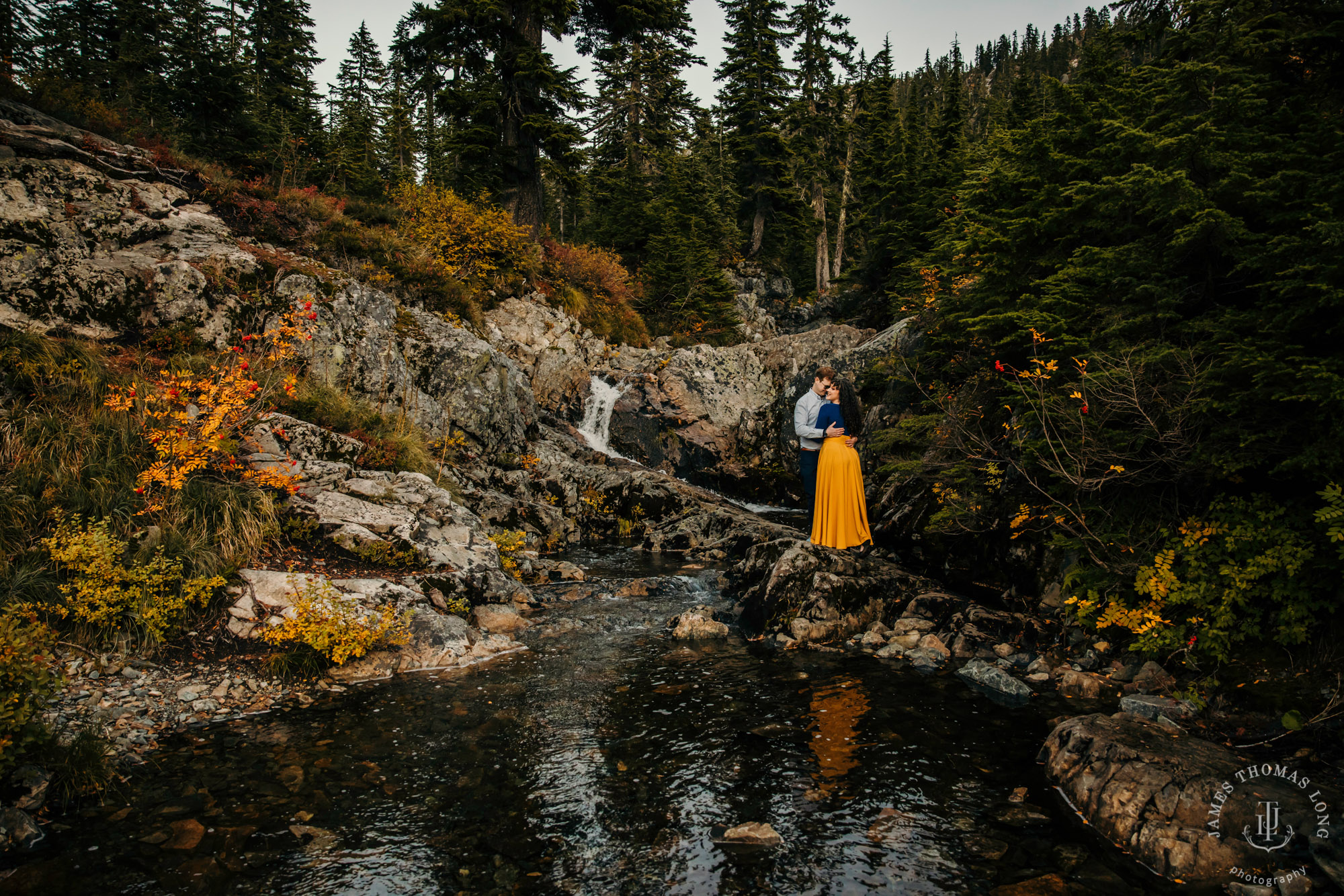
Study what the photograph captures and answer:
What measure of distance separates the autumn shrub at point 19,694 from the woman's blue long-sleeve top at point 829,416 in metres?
8.54

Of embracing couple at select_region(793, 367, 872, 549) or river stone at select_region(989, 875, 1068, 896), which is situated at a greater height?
embracing couple at select_region(793, 367, 872, 549)

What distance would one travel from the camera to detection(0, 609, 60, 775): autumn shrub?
4.12m

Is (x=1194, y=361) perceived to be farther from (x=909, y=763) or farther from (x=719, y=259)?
(x=719, y=259)

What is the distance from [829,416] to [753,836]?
6.08 meters

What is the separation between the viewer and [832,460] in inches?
364

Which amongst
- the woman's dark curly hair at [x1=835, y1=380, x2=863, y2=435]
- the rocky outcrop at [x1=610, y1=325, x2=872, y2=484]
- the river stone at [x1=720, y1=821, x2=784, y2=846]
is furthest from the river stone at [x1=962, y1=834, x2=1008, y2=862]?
the rocky outcrop at [x1=610, y1=325, x2=872, y2=484]

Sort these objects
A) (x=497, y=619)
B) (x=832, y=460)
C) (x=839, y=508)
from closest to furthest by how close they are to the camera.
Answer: (x=497, y=619)
(x=832, y=460)
(x=839, y=508)

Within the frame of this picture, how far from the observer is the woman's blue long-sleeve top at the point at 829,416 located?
9125 mm

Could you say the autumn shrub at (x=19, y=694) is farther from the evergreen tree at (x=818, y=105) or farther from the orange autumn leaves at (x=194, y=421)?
the evergreen tree at (x=818, y=105)

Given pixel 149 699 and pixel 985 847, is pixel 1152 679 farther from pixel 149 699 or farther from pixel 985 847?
pixel 149 699

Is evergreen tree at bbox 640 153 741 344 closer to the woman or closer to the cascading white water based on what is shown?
the cascading white water

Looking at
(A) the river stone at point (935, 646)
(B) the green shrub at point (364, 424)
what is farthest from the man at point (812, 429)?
(B) the green shrub at point (364, 424)

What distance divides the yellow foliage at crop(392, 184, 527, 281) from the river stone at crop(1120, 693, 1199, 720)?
18977mm

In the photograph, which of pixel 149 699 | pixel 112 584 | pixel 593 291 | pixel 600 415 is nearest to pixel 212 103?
pixel 593 291
